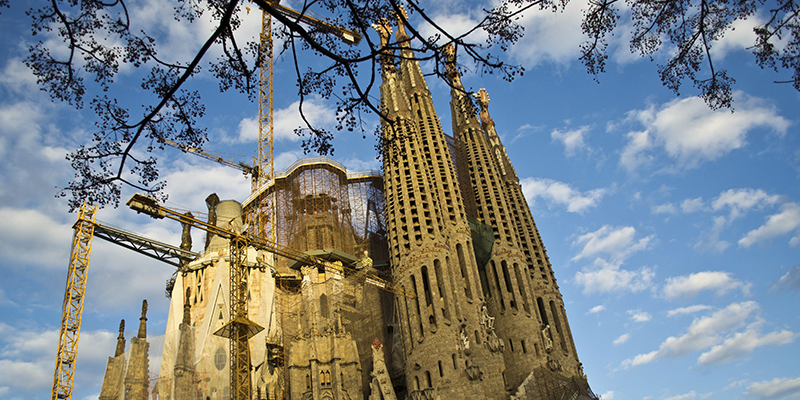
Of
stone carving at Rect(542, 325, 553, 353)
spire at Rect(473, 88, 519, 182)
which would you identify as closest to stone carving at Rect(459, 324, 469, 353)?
stone carving at Rect(542, 325, 553, 353)

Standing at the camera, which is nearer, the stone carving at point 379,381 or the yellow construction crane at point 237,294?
the yellow construction crane at point 237,294

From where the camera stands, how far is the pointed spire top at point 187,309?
36.8 metres

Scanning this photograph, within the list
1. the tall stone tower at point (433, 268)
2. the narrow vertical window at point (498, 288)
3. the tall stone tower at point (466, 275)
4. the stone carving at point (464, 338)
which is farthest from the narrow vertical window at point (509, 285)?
the stone carving at point (464, 338)

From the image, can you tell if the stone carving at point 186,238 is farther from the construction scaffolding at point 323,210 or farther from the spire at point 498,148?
the spire at point 498,148

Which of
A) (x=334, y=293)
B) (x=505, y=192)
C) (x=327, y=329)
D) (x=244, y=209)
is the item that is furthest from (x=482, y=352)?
(x=244, y=209)

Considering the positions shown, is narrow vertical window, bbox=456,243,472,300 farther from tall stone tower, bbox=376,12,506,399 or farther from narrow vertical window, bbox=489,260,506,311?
narrow vertical window, bbox=489,260,506,311

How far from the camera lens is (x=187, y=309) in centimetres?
3759

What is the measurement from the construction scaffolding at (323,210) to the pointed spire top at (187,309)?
28.6ft

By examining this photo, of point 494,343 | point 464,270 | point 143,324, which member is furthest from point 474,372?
point 143,324

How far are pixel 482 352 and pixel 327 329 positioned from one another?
9.66 meters

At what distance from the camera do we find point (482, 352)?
3173 centimetres

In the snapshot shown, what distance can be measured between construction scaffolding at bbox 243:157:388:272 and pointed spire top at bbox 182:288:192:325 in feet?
28.6

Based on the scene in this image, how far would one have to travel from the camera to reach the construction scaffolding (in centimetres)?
4766

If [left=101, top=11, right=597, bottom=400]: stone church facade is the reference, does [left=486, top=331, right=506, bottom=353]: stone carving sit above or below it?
below
